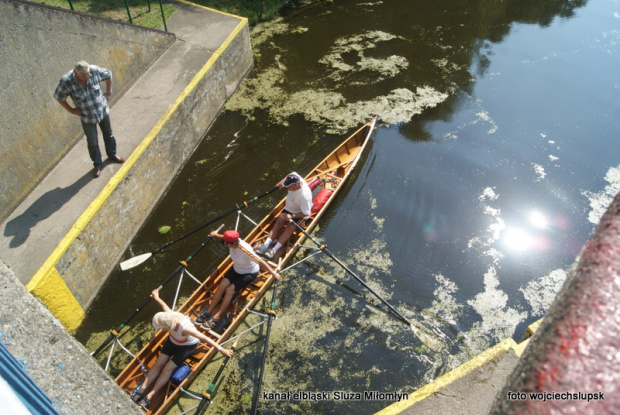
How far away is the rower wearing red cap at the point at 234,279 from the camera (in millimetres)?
6746

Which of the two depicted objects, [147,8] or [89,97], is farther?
[147,8]

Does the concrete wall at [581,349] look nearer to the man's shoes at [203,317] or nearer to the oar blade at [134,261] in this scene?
the man's shoes at [203,317]

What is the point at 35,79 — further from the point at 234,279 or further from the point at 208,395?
the point at 208,395

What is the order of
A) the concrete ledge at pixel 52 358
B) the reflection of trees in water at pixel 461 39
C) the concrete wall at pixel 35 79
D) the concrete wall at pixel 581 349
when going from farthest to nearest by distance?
the reflection of trees in water at pixel 461 39
the concrete wall at pixel 35 79
the concrete ledge at pixel 52 358
the concrete wall at pixel 581 349

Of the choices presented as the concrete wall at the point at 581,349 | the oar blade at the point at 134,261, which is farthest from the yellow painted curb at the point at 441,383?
the oar blade at the point at 134,261

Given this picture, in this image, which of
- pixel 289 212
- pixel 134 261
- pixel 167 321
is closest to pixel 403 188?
pixel 289 212

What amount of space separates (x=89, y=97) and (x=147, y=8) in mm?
5827

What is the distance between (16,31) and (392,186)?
736cm

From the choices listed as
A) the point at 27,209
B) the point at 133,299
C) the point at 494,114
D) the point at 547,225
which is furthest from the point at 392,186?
the point at 27,209

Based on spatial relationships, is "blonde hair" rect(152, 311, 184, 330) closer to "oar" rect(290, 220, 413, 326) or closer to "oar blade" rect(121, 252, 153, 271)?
"oar blade" rect(121, 252, 153, 271)

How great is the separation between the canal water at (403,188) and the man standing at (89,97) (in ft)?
6.32

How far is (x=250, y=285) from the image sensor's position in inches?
292

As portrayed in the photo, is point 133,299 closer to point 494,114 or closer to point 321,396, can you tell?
point 321,396

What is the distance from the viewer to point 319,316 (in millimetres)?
7355
